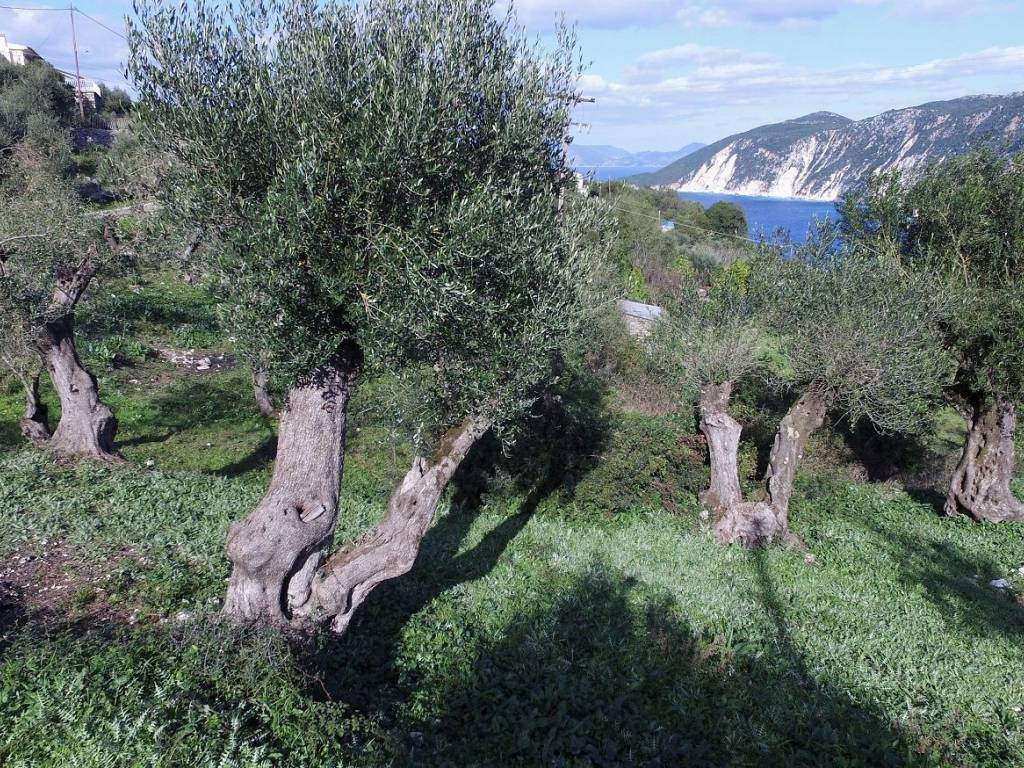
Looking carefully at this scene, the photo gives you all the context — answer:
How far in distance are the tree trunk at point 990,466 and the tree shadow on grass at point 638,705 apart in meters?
9.85

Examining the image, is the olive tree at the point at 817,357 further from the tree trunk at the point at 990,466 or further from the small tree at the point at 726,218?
the small tree at the point at 726,218

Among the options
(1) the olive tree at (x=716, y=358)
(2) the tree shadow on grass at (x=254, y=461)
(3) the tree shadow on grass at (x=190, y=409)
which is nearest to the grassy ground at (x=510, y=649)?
(1) the olive tree at (x=716, y=358)

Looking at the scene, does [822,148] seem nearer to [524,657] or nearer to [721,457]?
[721,457]

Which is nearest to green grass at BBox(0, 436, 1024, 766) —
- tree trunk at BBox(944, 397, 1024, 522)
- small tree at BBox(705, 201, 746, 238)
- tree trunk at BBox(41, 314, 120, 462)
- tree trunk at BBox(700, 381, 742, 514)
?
tree trunk at BBox(41, 314, 120, 462)

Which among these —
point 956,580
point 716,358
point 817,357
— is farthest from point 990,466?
point 716,358

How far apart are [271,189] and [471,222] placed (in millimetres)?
2082

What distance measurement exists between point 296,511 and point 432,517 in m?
2.07

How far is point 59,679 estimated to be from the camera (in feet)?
18.8

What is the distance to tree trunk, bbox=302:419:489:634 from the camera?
26.9 ft

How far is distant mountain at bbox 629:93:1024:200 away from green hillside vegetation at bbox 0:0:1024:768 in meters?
71.4

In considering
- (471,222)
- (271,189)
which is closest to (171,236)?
(271,189)

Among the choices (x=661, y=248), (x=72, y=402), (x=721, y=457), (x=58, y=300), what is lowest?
(x=721, y=457)

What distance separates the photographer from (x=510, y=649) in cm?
862

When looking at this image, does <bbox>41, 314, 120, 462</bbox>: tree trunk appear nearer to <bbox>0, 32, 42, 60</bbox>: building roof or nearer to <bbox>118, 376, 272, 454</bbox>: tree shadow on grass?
<bbox>118, 376, 272, 454</bbox>: tree shadow on grass
